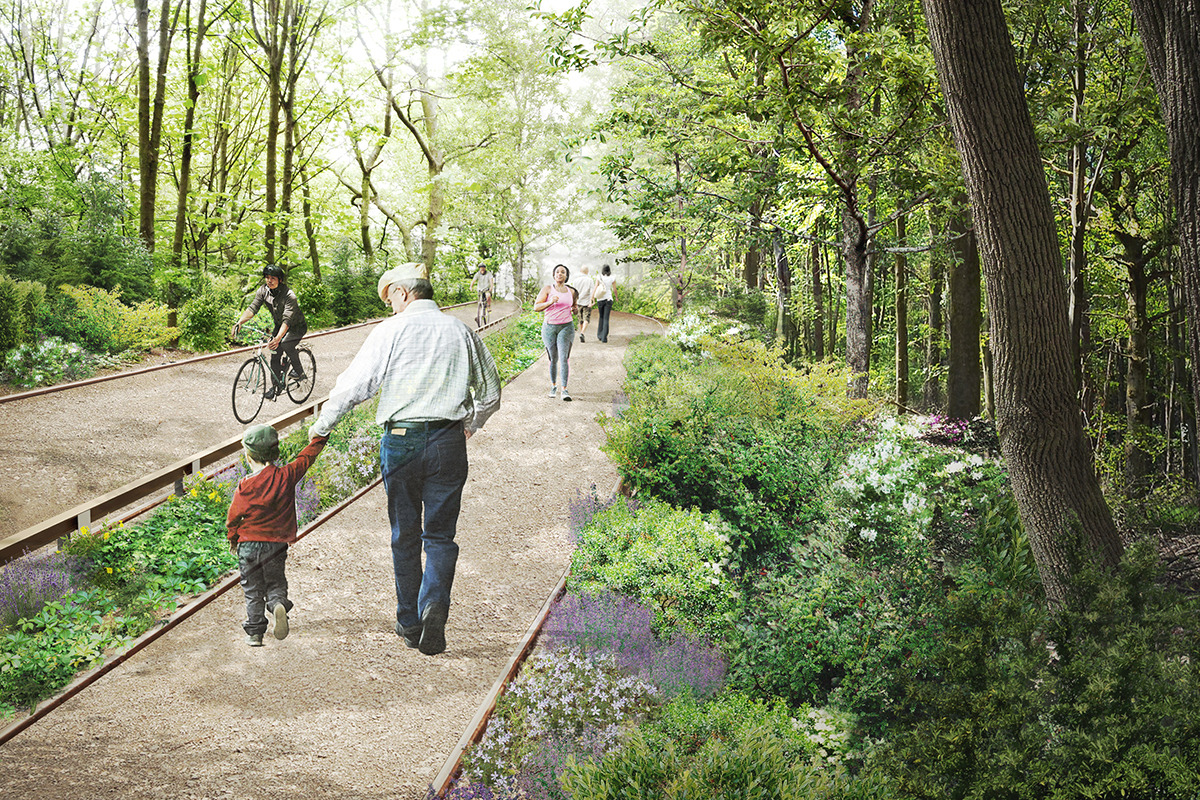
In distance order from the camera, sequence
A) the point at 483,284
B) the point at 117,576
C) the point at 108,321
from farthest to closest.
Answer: the point at 483,284 < the point at 117,576 < the point at 108,321

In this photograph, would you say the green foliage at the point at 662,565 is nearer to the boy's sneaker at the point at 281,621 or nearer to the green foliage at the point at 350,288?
the boy's sneaker at the point at 281,621

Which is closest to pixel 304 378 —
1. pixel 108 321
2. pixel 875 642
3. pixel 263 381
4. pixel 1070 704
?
pixel 263 381

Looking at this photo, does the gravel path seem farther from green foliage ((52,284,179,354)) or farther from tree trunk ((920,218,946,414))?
tree trunk ((920,218,946,414))

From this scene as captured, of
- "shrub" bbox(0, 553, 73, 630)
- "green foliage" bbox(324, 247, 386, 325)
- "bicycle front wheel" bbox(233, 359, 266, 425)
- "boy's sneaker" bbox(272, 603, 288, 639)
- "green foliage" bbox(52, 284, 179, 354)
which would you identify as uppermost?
"green foliage" bbox(324, 247, 386, 325)

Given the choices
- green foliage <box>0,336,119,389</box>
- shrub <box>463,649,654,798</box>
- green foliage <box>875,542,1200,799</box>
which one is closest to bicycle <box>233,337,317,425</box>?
green foliage <box>0,336,119,389</box>

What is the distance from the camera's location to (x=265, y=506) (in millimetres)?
3525

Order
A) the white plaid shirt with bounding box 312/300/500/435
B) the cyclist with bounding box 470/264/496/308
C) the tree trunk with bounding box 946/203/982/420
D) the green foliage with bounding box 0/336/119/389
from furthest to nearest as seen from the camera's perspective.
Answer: the tree trunk with bounding box 946/203/982/420 → the cyclist with bounding box 470/264/496/308 → the white plaid shirt with bounding box 312/300/500/435 → the green foliage with bounding box 0/336/119/389

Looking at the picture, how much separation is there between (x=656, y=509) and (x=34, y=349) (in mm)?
4430

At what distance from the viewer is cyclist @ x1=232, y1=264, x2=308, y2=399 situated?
12.9 feet

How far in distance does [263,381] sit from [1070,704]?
14.0ft

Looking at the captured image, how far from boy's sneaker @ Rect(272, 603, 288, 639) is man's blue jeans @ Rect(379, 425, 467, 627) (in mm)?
563

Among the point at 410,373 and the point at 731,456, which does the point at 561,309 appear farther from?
the point at 410,373

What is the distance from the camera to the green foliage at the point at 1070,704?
9.34ft

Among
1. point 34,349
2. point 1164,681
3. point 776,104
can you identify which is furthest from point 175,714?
point 776,104
